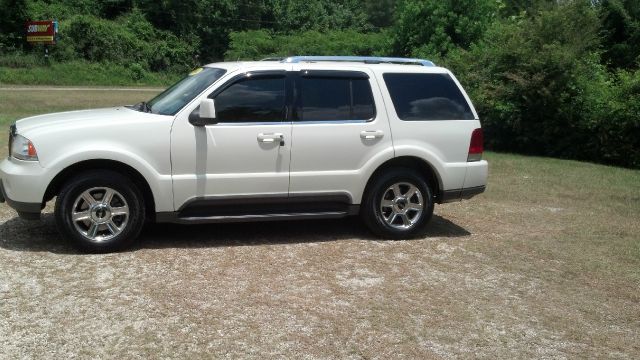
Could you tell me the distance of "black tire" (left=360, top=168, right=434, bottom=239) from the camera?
287 inches

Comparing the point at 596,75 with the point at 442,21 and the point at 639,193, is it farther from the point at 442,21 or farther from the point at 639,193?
the point at 442,21

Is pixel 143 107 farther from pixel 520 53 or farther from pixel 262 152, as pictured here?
pixel 520 53

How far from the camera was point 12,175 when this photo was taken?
20.5 ft

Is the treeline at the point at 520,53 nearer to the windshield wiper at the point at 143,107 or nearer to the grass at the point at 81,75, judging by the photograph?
the grass at the point at 81,75

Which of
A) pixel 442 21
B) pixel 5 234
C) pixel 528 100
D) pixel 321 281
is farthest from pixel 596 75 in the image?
pixel 5 234

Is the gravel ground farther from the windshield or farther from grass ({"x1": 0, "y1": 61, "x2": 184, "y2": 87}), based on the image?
grass ({"x1": 0, "y1": 61, "x2": 184, "y2": 87})

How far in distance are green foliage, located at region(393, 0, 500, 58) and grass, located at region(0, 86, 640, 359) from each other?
52.7ft

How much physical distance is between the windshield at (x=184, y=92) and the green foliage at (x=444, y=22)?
1679cm

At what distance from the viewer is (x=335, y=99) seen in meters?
7.12

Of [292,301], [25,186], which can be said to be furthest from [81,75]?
[292,301]

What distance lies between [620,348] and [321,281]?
2397mm

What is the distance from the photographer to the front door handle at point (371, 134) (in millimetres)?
7125

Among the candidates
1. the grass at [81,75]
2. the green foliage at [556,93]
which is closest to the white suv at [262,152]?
the green foliage at [556,93]

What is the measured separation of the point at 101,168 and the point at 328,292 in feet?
8.02
